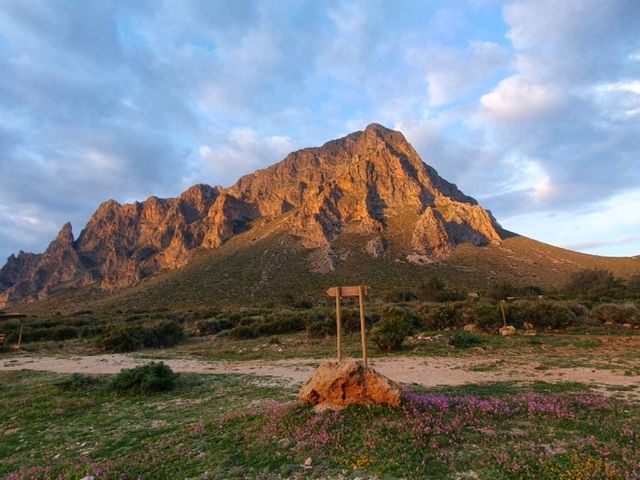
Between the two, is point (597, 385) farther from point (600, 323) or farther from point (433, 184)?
point (433, 184)

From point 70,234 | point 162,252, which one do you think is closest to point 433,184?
point 162,252

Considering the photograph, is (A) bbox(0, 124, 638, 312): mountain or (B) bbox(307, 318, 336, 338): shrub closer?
(B) bbox(307, 318, 336, 338): shrub

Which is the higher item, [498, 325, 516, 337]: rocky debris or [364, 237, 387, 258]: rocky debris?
[364, 237, 387, 258]: rocky debris

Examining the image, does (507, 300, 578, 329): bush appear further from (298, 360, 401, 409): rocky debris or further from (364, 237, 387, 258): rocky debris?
(364, 237, 387, 258): rocky debris

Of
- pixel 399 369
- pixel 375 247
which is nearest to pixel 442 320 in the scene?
pixel 399 369

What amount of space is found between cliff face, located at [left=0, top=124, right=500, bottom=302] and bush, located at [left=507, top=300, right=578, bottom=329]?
172 feet

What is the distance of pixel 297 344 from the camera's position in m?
21.1

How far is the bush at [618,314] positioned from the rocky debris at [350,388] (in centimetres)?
2129

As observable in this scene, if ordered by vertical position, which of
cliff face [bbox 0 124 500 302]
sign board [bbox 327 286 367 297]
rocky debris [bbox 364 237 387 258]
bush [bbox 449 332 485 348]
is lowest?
bush [bbox 449 332 485 348]

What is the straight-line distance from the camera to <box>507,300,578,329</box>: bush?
22.0 meters

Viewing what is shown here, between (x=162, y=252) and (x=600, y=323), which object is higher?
(x=162, y=252)

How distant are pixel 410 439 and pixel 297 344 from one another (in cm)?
1590

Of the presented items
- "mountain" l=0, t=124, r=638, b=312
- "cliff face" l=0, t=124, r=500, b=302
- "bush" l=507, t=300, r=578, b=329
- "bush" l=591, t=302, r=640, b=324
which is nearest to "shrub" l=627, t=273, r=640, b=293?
"bush" l=591, t=302, r=640, b=324

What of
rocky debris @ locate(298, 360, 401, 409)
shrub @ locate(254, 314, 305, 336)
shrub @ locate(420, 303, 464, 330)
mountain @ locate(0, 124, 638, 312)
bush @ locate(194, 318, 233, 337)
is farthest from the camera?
mountain @ locate(0, 124, 638, 312)
